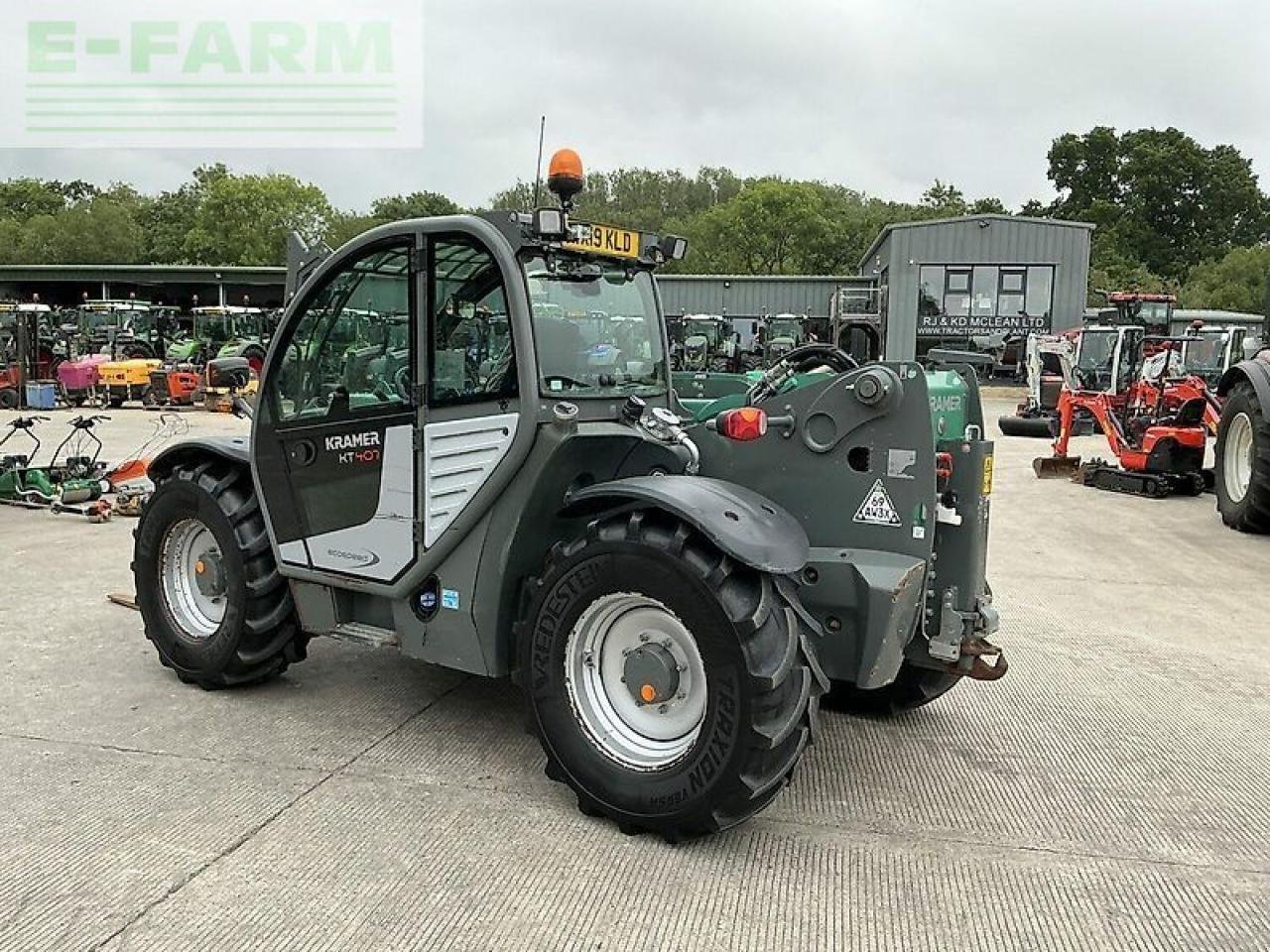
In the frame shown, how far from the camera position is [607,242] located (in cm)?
382

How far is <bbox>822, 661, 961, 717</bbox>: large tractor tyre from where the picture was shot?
13.8ft

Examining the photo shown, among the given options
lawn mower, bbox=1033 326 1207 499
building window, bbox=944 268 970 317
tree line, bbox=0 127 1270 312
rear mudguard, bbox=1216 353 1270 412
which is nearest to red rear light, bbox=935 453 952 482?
rear mudguard, bbox=1216 353 1270 412

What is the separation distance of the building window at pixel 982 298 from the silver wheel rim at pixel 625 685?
30113mm

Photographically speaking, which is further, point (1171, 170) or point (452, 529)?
point (1171, 170)

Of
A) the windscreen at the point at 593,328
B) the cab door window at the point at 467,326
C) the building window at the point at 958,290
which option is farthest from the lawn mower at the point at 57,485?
the building window at the point at 958,290

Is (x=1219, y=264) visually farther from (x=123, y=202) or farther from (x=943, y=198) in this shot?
(x=123, y=202)

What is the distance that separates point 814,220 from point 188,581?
52.5 m

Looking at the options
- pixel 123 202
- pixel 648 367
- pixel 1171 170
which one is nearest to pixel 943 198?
pixel 1171 170

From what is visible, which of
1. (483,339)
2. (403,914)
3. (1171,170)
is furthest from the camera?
(1171,170)

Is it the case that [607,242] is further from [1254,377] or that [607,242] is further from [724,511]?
[1254,377]

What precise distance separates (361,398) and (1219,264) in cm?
5775

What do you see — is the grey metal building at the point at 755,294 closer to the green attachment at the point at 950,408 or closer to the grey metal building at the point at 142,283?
the grey metal building at the point at 142,283

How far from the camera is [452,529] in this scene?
12.1ft

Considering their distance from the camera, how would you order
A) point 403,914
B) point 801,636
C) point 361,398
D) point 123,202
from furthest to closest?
1. point 123,202
2. point 361,398
3. point 801,636
4. point 403,914
